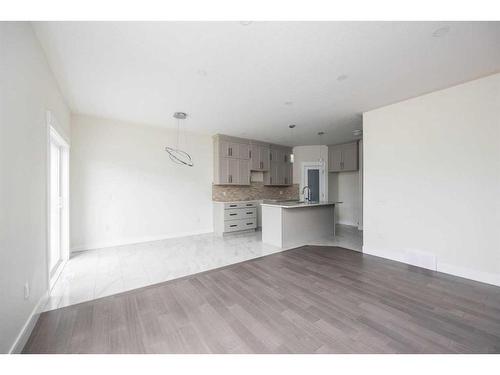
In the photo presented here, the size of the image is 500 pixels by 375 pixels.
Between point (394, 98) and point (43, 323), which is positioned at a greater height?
point (394, 98)

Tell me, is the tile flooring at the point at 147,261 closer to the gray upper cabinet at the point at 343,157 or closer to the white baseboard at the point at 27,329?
the white baseboard at the point at 27,329

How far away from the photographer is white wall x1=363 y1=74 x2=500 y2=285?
259 cm

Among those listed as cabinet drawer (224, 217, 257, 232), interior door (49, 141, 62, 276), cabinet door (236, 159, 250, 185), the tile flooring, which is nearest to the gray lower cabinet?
cabinet drawer (224, 217, 257, 232)

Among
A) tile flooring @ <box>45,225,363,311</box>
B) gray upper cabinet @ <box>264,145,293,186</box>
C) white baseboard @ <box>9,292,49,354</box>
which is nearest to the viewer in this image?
white baseboard @ <box>9,292,49,354</box>

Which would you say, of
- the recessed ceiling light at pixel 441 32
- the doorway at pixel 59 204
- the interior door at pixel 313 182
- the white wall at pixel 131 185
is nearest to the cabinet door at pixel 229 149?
the white wall at pixel 131 185

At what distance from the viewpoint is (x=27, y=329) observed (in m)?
1.65

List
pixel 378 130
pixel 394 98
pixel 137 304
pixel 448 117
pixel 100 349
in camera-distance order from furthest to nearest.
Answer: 1. pixel 378 130
2. pixel 394 98
3. pixel 448 117
4. pixel 137 304
5. pixel 100 349

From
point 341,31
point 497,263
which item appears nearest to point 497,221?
point 497,263

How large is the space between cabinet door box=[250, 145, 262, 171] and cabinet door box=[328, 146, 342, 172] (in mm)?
2391

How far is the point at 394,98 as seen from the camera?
3.20 metres

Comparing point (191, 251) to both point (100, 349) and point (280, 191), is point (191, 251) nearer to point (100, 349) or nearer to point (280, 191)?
point (100, 349)

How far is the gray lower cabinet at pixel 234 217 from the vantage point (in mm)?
5176

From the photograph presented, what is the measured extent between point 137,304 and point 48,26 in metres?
2.70

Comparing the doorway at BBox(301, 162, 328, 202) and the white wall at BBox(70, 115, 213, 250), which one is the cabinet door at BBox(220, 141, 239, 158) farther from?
the doorway at BBox(301, 162, 328, 202)
